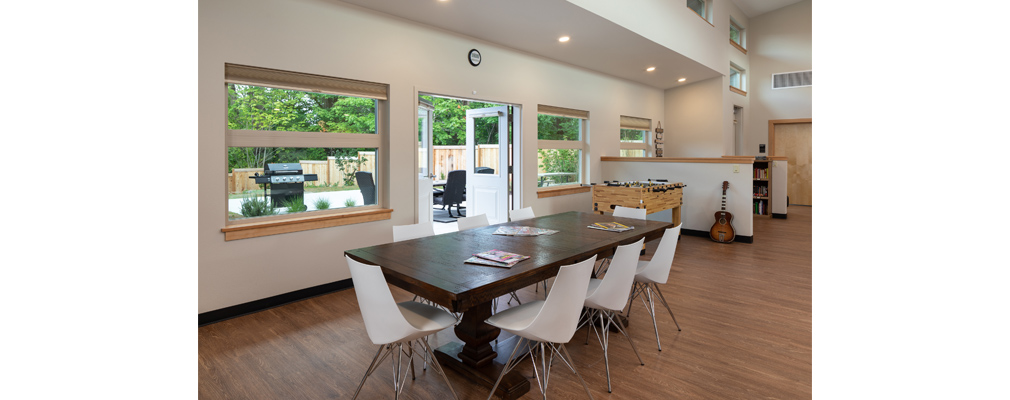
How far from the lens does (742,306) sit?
139 inches

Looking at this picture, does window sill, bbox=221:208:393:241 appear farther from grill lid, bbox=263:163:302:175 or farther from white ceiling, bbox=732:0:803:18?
white ceiling, bbox=732:0:803:18

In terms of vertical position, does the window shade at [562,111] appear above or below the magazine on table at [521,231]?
above

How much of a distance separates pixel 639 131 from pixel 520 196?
342 cm

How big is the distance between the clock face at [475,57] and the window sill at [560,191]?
1.89m

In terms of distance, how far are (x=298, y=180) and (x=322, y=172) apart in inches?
8.3

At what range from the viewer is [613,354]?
2.70 m

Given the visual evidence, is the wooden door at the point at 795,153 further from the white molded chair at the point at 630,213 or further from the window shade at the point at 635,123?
the white molded chair at the point at 630,213

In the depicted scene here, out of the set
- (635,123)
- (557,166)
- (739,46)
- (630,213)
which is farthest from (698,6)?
(630,213)

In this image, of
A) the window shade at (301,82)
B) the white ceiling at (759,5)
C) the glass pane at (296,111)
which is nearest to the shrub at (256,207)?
the glass pane at (296,111)

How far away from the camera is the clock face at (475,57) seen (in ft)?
16.3

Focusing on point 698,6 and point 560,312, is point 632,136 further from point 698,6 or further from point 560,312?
point 560,312

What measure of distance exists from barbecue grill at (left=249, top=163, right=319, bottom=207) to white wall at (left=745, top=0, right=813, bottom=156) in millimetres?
9599
